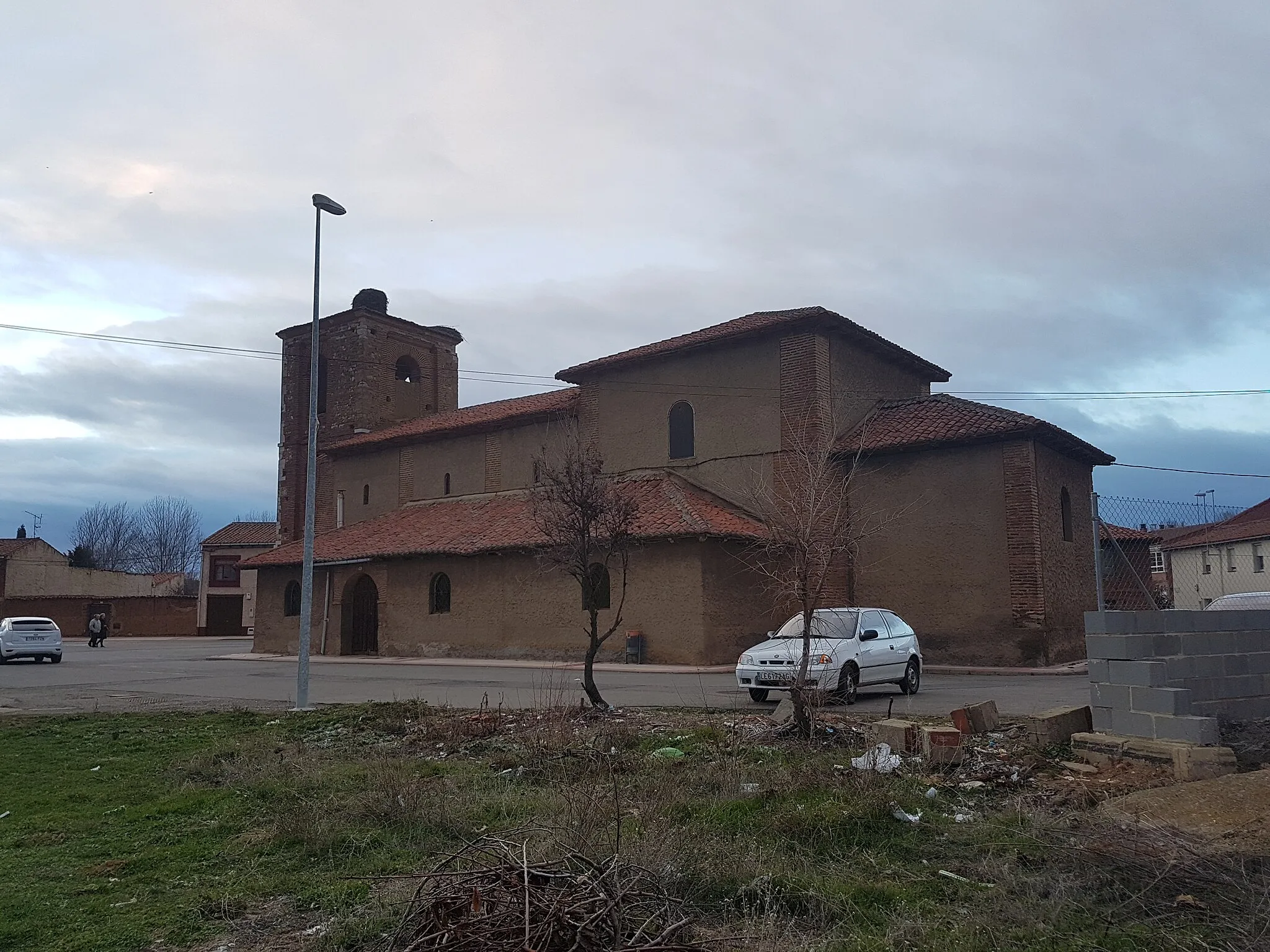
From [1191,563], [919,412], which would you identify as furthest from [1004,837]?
[1191,563]

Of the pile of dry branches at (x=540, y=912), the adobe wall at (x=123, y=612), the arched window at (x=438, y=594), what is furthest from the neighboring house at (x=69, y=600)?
the pile of dry branches at (x=540, y=912)

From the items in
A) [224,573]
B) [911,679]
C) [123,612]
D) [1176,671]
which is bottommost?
[911,679]

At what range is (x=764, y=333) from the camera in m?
25.3

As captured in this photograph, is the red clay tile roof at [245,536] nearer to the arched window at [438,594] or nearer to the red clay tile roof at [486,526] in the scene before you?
the red clay tile roof at [486,526]

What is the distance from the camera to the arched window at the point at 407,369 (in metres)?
39.9

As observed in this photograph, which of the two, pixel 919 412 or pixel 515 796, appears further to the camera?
pixel 919 412

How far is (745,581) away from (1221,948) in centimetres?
2052

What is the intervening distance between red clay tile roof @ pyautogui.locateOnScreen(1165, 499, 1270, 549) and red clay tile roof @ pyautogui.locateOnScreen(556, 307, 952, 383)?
20018 mm

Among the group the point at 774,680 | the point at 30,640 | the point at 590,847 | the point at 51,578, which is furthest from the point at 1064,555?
the point at 51,578

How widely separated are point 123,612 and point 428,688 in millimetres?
46784

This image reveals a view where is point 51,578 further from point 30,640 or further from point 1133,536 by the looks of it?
point 1133,536

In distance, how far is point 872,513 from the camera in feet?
79.2

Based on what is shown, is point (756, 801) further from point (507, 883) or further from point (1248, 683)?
point (1248, 683)

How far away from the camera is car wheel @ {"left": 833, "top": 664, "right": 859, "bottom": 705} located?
47.3 feet
